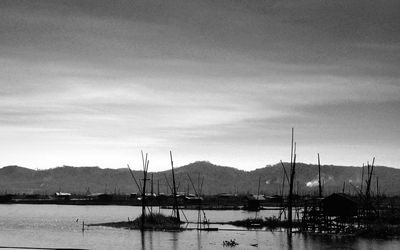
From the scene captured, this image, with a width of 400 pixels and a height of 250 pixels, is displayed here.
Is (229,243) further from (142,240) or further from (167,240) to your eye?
(142,240)

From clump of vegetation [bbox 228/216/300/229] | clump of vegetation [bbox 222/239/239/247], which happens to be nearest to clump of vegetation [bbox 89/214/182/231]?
clump of vegetation [bbox 228/216/300/229]

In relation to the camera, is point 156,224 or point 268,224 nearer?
point 268,224

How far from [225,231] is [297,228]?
7.80 m

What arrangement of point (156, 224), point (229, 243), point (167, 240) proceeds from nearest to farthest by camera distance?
point (229, 243), point (167, 240), point (156, 224)

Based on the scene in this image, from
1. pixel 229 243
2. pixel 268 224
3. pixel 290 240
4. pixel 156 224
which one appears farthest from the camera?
pixel 156 224

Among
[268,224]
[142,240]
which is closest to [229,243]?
[142,240]

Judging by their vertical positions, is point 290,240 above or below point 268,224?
below

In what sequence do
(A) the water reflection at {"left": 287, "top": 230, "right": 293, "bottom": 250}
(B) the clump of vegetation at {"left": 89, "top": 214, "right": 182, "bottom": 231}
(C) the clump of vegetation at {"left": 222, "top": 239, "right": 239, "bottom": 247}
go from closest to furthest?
1. (C) the clump of vegetation at {"left": 222, "top": 239, "right": 239, "bottom": 247}
2. (A) the water reflection at {"left": 287, "top": 230, "right": 293, "bottom": 250}
3. (B) the clump of vegetation at {"left": 89, "top": 214, "right": 182, "bottom": 231}

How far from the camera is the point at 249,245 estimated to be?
48969mm

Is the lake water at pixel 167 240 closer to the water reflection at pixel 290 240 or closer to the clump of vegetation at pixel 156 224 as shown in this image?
the water reflection at pixel 290 240

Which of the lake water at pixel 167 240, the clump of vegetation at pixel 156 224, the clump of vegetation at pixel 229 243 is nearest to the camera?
the lake water at pixel 167 240

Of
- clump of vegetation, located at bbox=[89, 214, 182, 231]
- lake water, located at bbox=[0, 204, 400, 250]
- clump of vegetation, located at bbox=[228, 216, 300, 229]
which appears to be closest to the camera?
lake water, located at bbox=[0, 204, 400, 250]

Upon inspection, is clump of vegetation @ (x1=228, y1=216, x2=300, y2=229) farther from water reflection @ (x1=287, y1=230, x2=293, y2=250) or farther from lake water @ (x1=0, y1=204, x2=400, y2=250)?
water reflection @ (x1=287, y1=230, x2=293, y2=250)

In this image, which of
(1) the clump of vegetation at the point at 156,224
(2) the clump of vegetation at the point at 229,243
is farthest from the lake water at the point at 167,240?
(1) the clump of vegetation at the point at 156,224
